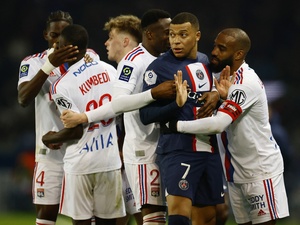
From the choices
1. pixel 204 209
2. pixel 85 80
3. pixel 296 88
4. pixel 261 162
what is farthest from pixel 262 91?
pixel 296 88

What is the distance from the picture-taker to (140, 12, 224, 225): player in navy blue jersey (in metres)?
6.11

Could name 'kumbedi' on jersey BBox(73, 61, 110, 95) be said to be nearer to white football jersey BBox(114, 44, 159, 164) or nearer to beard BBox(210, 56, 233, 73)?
white football jersey BBox(114, 44, 159, 164)

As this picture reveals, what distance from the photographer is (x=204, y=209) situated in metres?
6.25

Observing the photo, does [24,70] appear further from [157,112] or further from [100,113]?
[157,112]

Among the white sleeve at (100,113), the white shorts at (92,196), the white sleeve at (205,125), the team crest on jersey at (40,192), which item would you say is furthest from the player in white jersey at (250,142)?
the team crest on jersey at (40,192)

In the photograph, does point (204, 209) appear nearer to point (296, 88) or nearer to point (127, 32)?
point (127, 32)

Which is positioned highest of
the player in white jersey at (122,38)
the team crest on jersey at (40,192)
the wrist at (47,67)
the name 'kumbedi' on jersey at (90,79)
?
the player in white jersey at (122,38)

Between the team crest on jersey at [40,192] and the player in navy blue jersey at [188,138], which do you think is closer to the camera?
the player in navy blue jersey at [188,138]

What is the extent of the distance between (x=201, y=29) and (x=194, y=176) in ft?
37.7

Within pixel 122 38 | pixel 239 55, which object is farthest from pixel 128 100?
pixel 122 38

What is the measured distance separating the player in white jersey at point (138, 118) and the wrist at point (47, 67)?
523 millimetres

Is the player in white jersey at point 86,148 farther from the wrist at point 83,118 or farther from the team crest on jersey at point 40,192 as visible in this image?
the team crest on jersey at point 40,192

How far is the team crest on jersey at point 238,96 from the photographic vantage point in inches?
244

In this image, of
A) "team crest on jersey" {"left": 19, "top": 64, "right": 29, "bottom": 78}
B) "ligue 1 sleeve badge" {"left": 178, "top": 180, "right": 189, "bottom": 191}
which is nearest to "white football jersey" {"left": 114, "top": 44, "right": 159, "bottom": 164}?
"ligue 1 sleeve badge" {"left": 178, "top": 180, "right": 189, "bottom": 191}
